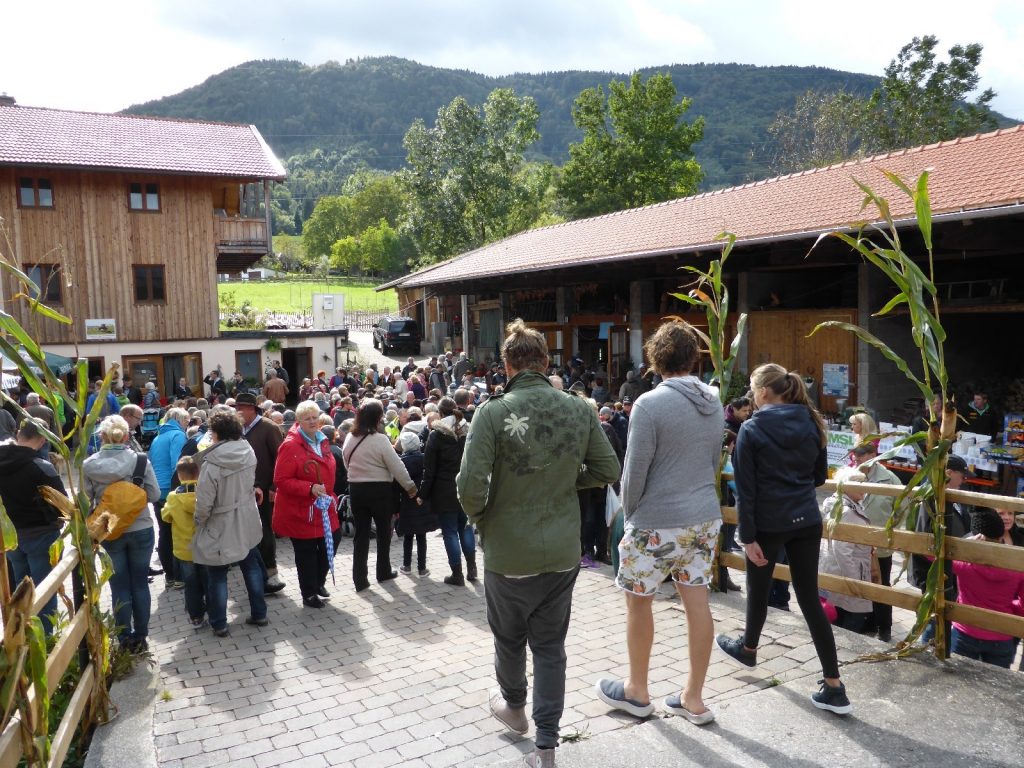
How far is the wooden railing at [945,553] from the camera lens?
3.73 metres

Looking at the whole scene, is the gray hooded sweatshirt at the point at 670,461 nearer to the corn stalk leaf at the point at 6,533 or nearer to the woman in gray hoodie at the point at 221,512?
the corn stalk leaf at the point at 6,533

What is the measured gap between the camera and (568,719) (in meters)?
3.68

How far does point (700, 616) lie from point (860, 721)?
876mm

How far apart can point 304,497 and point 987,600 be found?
15.1ft

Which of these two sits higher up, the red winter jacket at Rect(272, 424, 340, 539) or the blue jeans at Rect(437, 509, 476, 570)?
the red winter jacket at Rect(272, 424, 340, 539)

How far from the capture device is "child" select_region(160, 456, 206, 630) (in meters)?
5.62

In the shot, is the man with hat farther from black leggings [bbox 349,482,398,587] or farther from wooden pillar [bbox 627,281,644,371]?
wooden pillar [bbox 627,281,644,371]

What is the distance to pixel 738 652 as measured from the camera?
13.5ft

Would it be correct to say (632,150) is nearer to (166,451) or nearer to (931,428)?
(166,451)

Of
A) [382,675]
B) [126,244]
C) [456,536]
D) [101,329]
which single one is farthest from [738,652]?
[126,244]

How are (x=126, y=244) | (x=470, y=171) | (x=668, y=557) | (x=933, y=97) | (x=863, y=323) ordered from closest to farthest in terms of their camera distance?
1. (x=668, y=557)
2. (x=863, y=323)
3. (x=126, y=244)
4. (x=933, y=97)
5. (x=470, y=171)

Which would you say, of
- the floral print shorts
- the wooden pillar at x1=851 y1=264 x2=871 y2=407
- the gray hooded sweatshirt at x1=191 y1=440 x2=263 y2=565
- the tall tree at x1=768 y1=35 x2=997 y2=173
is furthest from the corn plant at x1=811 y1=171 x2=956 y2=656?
the tall tree at x1=768 y1=35 x2=997 y2=173

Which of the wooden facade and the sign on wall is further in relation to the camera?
Answer: the sign on wall

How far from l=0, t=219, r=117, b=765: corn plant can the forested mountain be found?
132649 millimetres
